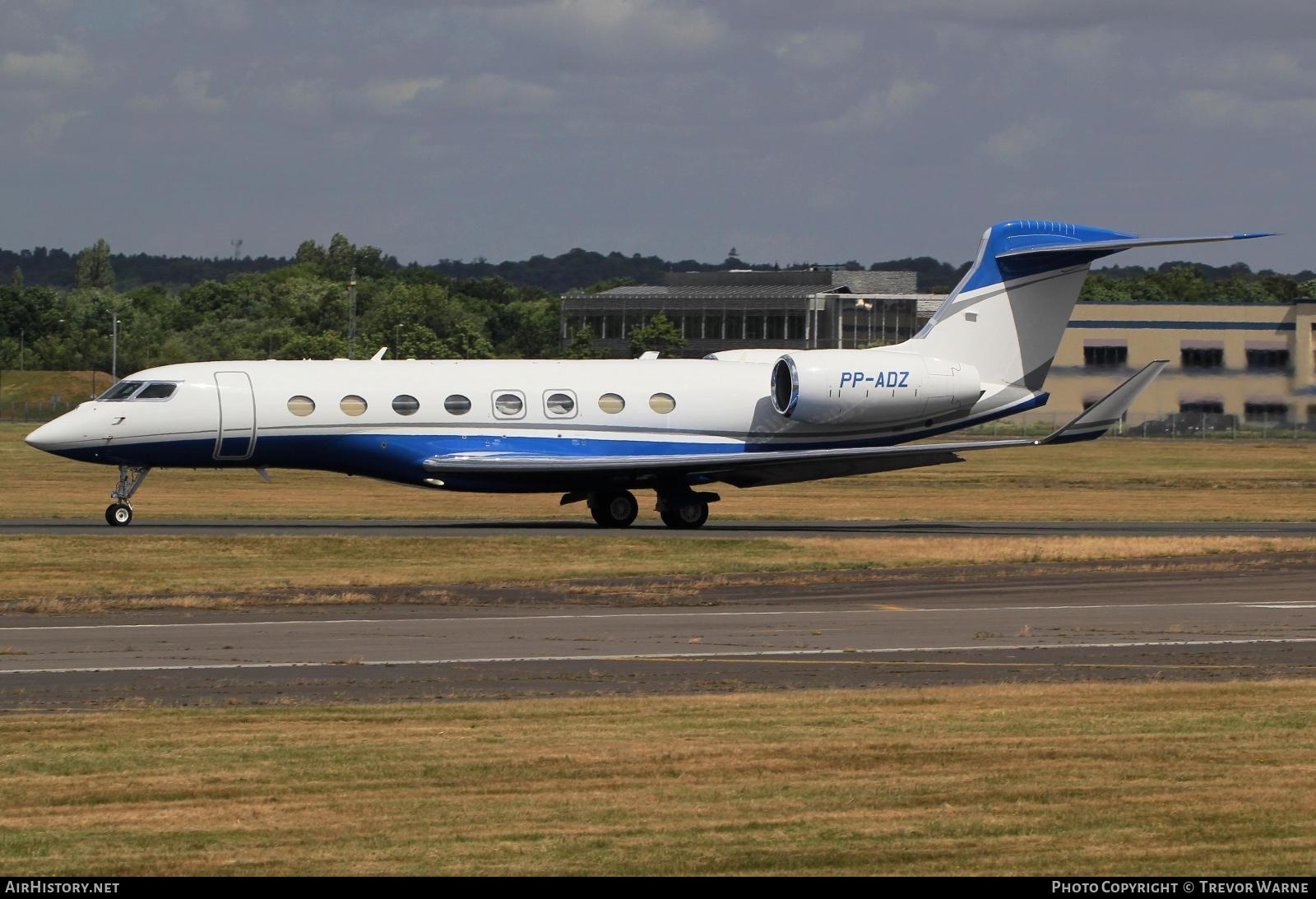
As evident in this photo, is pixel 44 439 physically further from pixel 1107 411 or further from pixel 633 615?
pixel 1107 411

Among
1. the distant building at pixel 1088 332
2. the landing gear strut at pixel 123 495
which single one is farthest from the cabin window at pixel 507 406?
the distant building at pixel 1088 332

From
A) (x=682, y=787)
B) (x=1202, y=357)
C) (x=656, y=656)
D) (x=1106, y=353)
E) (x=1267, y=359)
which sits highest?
(x=1106, y=353)

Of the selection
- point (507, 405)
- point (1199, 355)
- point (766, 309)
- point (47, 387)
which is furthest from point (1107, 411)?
point (47, 387)

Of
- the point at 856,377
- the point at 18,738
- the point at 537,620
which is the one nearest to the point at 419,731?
the point at 18,738

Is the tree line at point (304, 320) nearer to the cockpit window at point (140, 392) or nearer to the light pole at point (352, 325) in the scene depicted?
the light pole at point (352, 325)

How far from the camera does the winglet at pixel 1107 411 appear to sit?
109 ft

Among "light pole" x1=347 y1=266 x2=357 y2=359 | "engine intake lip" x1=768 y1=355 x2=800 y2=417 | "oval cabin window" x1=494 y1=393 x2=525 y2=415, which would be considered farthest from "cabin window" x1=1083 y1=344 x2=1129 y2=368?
"oval cabin window" x1=494 y1=393 x2=525 y2=415

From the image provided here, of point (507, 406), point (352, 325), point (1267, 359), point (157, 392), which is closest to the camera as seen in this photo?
point (157, 392)

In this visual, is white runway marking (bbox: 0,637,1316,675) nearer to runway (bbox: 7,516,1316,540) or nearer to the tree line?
runway (bbox: 7,516,1316,540)

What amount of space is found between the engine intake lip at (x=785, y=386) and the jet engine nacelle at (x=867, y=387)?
0.02m

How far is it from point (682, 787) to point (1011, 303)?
26932 mm

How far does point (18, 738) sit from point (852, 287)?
4273 inches

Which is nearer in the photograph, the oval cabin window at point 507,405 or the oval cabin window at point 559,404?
the oval cabin window at point 507,405

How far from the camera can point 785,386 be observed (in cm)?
3588
